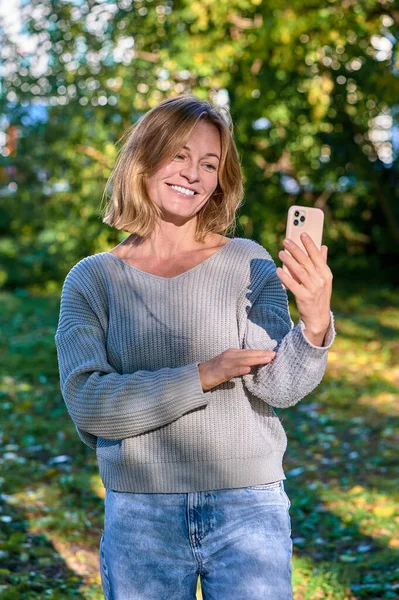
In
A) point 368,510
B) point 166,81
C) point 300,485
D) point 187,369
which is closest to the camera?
point 187,369

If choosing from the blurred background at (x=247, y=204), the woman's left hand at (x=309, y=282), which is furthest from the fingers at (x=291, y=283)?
the blurred background at (x=247, y=204)

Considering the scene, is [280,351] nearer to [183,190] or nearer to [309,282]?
[309,282]

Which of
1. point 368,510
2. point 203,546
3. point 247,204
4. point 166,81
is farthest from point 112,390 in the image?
point 247,204

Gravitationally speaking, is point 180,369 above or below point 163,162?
below

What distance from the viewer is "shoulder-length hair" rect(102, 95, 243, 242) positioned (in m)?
2.24

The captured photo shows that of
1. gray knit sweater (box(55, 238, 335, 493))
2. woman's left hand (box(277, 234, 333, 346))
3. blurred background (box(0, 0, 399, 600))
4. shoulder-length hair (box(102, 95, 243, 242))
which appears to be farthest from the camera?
blurred background (box(0, 0, 399, 600))

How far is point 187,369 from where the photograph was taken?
2.06m

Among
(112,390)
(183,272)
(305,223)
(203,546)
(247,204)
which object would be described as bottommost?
(247,204)

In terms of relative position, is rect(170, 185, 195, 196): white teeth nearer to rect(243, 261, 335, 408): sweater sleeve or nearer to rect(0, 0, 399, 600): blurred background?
rect(243, 261, 335, 408): sweater sleeve

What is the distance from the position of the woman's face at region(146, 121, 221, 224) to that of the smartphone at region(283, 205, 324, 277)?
0.28 m

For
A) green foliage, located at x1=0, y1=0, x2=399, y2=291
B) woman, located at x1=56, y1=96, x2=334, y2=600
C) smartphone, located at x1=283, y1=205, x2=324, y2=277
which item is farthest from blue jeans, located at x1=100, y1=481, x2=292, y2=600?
green foliage, located at x1=0, y1=0, x2=399, y2=291

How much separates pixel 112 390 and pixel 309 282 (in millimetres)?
505

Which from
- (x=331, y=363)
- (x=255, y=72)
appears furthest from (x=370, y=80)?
(x=331, y=363)

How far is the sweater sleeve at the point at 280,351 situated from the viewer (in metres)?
2.00
